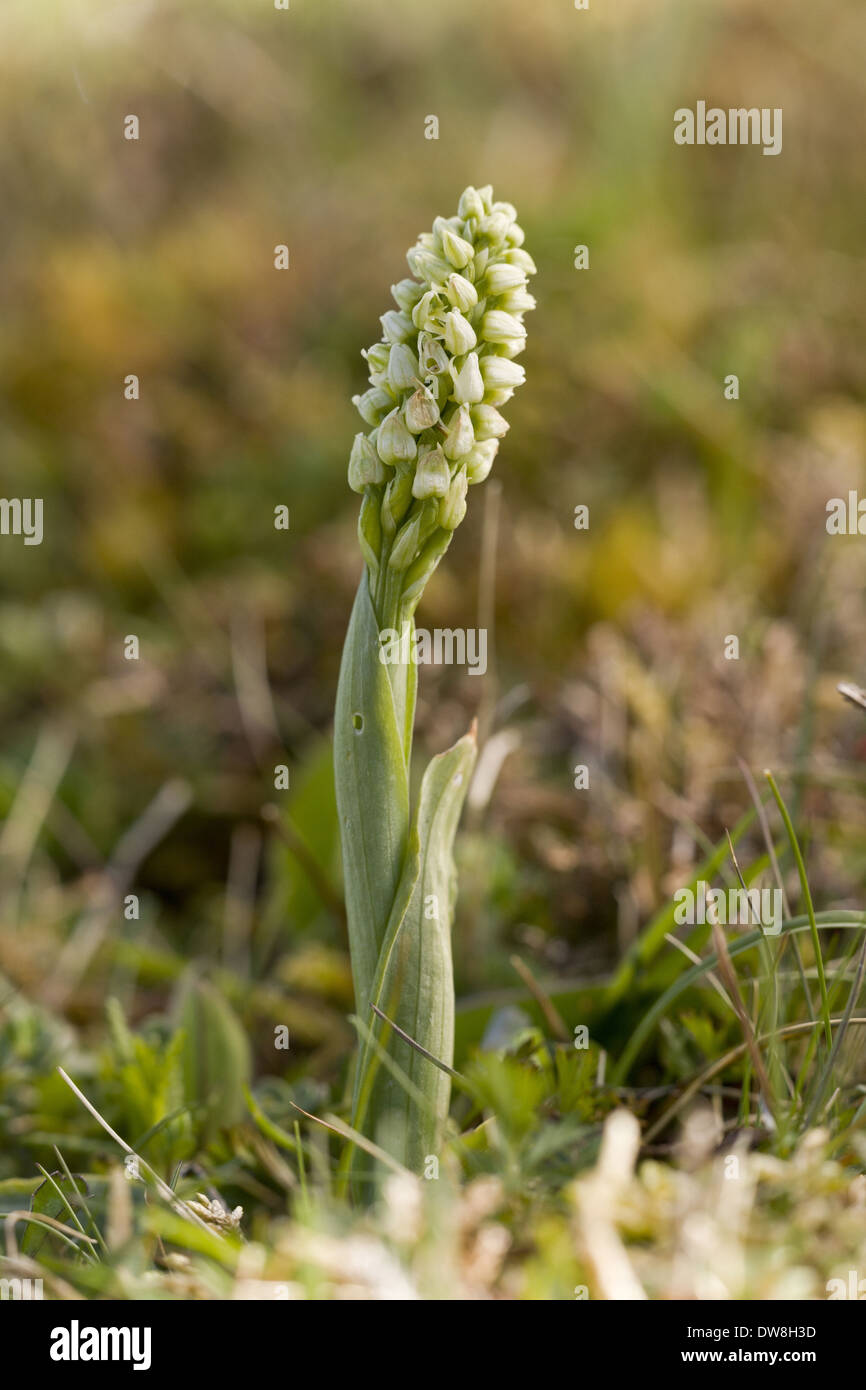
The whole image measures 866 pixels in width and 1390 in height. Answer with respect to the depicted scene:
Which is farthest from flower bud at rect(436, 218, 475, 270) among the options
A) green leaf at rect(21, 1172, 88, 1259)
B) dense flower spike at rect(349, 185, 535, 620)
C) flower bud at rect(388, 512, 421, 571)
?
green leaf at rect(21, 1172, 88, 1259)

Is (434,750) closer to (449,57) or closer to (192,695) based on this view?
(192,695)

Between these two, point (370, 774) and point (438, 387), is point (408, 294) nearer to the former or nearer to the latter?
point (438, 387)

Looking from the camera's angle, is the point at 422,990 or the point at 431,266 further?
the point at 422,990

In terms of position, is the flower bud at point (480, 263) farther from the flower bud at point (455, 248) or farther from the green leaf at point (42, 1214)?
the green leaf at point (42, 1214)

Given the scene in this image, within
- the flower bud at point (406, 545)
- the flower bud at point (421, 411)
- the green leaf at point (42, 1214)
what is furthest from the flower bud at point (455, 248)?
the green leaf at point (42, 1214)

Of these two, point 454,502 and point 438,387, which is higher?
point 438,387

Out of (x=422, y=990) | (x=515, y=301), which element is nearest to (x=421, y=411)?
(x=515, y=301)
